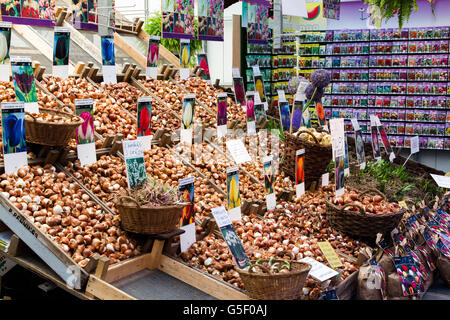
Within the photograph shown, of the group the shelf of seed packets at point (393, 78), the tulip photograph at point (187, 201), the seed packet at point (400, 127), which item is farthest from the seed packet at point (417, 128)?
the tulip photograph at point (187, 201)

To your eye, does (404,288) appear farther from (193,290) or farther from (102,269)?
(102,269)

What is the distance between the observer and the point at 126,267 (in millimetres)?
2322

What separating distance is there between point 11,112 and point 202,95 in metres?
2.29

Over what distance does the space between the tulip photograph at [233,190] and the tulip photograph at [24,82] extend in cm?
123

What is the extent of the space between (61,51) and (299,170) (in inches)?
70.9

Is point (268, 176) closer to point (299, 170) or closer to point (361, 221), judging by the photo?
point (299, 170)

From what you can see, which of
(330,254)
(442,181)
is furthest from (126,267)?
(442,181)

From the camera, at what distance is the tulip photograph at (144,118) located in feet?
10.3

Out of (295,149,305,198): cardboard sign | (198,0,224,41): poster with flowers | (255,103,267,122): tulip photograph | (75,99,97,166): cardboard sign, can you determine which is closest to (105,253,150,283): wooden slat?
(75,99,97,166): cardboard sign

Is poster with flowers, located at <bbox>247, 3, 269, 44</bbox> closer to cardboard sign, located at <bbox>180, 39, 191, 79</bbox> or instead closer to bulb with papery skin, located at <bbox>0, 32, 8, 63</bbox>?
cardboard sign, located at <bbox>180, 39, 191, 79</bbox>

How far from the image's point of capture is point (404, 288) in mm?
2662

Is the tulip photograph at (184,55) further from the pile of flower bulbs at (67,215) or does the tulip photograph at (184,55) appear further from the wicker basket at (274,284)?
the wicker basket at (274,284)
